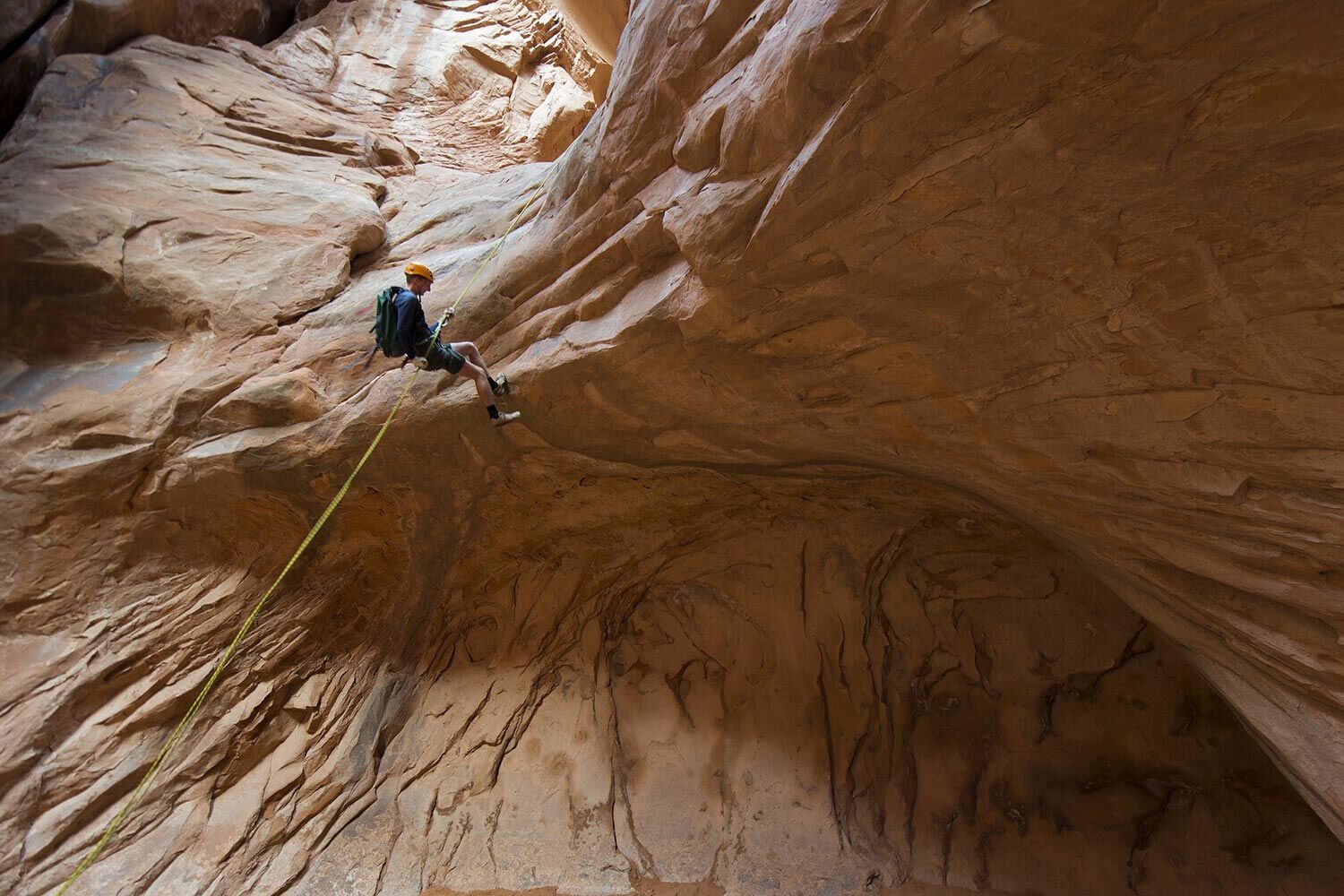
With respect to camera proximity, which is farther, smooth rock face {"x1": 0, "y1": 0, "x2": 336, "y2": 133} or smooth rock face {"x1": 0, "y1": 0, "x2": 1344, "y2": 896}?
smooth rock face {"x1": 0, "y1": 0, "x2": 336, "y2": 133}

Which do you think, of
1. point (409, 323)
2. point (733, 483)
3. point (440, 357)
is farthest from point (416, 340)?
point (733, 483)

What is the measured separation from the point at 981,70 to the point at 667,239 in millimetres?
2007

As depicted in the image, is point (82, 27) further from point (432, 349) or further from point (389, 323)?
point (432, 349)

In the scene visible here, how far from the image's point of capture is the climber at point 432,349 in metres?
4.39

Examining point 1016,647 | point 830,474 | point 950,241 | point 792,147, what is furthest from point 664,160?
point 1016,647

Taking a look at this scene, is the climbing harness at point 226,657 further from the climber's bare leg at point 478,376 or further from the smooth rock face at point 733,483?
the climber's bare leg at point 478,376

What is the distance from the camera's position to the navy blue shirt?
172 inches

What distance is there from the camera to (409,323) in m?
4.40

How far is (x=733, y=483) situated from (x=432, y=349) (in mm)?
2483

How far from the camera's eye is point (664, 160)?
4.00 meters

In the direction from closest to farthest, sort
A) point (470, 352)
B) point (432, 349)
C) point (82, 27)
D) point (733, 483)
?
point (432, 349)
point (470, 352)
point (733, 483)
point (82, 27)

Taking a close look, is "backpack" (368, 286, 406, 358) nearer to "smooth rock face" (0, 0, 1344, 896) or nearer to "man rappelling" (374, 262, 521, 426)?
"man rappelling" (374, 262, 521, 426)

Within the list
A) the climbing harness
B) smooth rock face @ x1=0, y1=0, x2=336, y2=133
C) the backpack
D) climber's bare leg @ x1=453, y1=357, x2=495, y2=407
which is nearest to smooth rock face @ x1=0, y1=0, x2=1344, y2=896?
the climbing harness

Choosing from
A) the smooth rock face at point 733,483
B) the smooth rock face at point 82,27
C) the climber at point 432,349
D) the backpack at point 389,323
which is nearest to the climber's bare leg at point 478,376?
the climber at point 432,349
